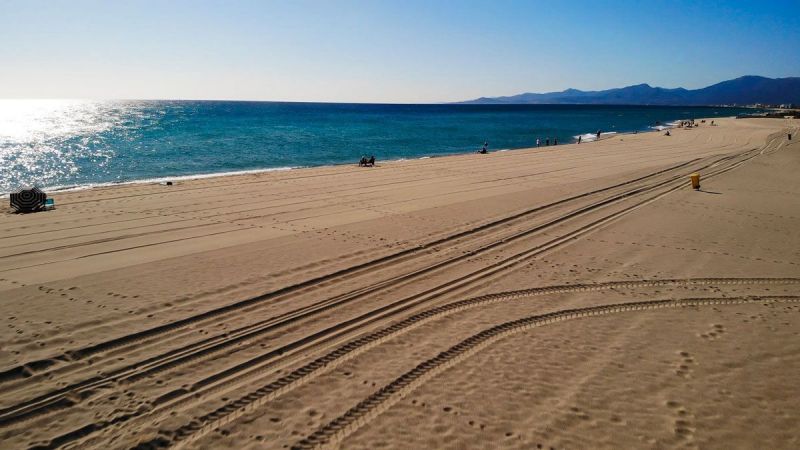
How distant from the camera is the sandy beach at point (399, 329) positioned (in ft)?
16.8

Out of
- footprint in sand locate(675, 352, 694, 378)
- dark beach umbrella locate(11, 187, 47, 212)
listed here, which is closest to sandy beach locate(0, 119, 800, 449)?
footprint in sand locate(675, 352, 694, 378)

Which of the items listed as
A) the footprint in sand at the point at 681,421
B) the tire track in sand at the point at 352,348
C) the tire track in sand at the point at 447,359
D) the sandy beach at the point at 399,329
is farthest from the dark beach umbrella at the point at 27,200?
the footprint in sand at the point at 681,421

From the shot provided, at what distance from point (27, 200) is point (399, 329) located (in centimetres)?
1584

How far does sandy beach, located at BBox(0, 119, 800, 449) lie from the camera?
16.8 ft

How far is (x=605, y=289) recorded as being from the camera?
29.8ft

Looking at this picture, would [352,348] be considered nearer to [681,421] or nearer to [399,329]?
[399,329]

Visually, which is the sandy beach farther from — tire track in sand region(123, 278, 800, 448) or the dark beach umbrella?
the dark beach umbrella

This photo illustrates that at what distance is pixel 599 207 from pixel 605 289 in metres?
8.25

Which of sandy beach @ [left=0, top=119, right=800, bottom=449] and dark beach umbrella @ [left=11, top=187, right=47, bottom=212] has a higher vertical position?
dark beach umbrella @ [left=11, top=187, right=47, bottom=212]

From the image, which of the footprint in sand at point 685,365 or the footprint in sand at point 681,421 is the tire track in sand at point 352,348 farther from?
the footprint in sand at point 681,421

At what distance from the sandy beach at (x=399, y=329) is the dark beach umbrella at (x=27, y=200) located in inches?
18.0

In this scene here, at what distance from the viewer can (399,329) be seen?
725 centimetres

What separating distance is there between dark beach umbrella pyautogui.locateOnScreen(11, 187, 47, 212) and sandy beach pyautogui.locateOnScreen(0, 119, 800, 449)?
0.46m

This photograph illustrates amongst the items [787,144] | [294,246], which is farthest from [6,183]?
[787,144]
